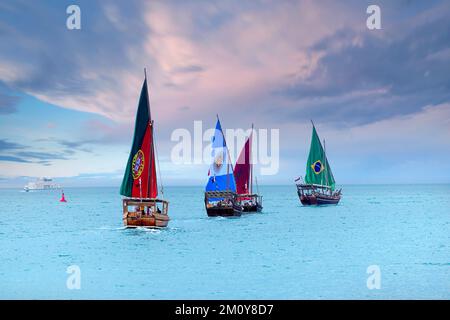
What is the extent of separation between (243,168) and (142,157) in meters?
30.7

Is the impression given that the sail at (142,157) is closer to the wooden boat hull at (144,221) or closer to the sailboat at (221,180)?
the wooden boat hull at (144,221)

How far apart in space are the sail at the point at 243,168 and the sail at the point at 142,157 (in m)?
29.4

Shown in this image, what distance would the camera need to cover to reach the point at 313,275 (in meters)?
27.8

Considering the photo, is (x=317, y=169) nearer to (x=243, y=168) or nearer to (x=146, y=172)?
(x=243, y=168)

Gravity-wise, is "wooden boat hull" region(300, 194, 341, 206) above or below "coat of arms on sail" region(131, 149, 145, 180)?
below

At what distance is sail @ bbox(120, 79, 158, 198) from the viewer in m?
40.7

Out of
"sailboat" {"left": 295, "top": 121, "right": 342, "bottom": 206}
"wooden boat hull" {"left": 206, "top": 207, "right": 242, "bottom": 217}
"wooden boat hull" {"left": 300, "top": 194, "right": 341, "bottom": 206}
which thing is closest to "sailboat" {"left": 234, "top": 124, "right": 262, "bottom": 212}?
"wooden boat hull" {"left": 206, "top": 207, "right": 242, "bottom": 217}

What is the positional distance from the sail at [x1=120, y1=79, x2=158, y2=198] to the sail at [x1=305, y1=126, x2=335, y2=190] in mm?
48121

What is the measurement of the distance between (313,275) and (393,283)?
4856 mm

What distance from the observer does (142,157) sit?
41.0 metres

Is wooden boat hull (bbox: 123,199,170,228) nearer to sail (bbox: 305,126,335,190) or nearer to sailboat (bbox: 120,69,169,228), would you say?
sailboat (bbox: 120,69,169,228)

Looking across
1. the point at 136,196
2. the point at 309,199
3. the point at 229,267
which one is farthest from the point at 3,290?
the point at 309,199

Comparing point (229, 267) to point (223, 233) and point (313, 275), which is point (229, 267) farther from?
point (223, 233)

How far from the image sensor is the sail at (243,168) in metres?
68.9
